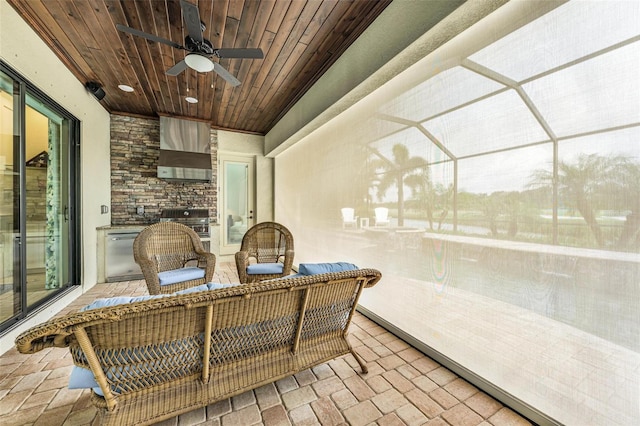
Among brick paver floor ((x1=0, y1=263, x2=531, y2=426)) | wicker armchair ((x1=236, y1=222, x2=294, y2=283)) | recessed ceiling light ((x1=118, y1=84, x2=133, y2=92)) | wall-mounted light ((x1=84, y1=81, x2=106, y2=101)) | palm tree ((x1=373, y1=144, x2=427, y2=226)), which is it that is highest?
recessed ceiling light ((x1=118, y1=84, x2=133, y2=92))

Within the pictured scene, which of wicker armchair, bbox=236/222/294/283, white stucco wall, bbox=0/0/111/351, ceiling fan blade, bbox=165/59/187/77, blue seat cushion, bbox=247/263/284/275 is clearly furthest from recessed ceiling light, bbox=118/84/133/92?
blue seat cushion, bbox=247/263/284/275

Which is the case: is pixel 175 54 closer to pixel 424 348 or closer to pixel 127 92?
pixel 127 92

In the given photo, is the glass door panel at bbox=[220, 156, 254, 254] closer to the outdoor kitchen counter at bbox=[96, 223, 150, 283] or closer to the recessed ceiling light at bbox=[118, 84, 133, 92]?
the outdoor kitchen counter at bbox=[96, 223, 150, 283]

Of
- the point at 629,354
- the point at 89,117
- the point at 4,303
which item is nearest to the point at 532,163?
the point at 629,354

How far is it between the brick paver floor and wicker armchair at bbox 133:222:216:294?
2.81ft

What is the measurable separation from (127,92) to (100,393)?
4221 millimetres

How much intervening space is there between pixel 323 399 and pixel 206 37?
11.0 feet

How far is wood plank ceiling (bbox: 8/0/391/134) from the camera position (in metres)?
2.20

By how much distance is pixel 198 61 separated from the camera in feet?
7.72

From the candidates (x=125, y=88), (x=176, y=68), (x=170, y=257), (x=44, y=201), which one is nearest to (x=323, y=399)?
(x=170, y=257)

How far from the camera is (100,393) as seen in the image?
3.84 feet

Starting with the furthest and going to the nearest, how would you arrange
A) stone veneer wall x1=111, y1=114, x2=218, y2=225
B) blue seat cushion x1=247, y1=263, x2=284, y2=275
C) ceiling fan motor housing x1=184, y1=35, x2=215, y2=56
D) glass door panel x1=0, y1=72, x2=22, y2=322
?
stone veneer wall x1=111, y1=114, x2=218, y2=225, blue seat cushion x1=247, y1=263, x2=284, y2=275, ceiling fan motor housing x1=184, y1=35, x2=215, y2=56, glass door panel x1=0, y1=72, x2=22, y2=322

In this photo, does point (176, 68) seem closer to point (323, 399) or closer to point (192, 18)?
point (192, 18)

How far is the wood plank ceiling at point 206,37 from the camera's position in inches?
86.7
